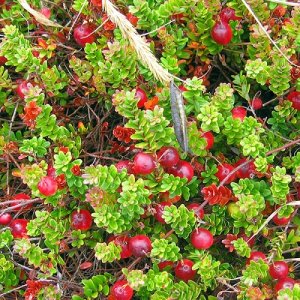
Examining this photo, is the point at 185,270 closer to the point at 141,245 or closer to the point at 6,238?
the point at 141,245

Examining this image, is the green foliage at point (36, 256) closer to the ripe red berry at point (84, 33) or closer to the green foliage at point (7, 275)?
the green foliage at point (7, 275)

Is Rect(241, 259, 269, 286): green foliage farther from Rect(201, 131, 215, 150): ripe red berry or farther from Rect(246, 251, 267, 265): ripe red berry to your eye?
Rect(201, 131, 215, 150): ripe red berry

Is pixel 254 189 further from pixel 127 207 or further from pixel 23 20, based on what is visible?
pixel 23 20

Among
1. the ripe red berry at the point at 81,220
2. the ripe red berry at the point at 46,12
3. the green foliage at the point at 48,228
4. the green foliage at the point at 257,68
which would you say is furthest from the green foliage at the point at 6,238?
the green foliage at the point at 257,68

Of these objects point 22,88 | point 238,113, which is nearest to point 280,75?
point 238,113

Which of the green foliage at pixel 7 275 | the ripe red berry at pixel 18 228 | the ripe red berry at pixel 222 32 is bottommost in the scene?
the green foliage at pixel 7 275

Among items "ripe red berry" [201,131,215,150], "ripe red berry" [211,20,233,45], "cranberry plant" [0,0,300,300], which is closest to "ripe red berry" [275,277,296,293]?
"cranberry plant" [0,0,300,300]
